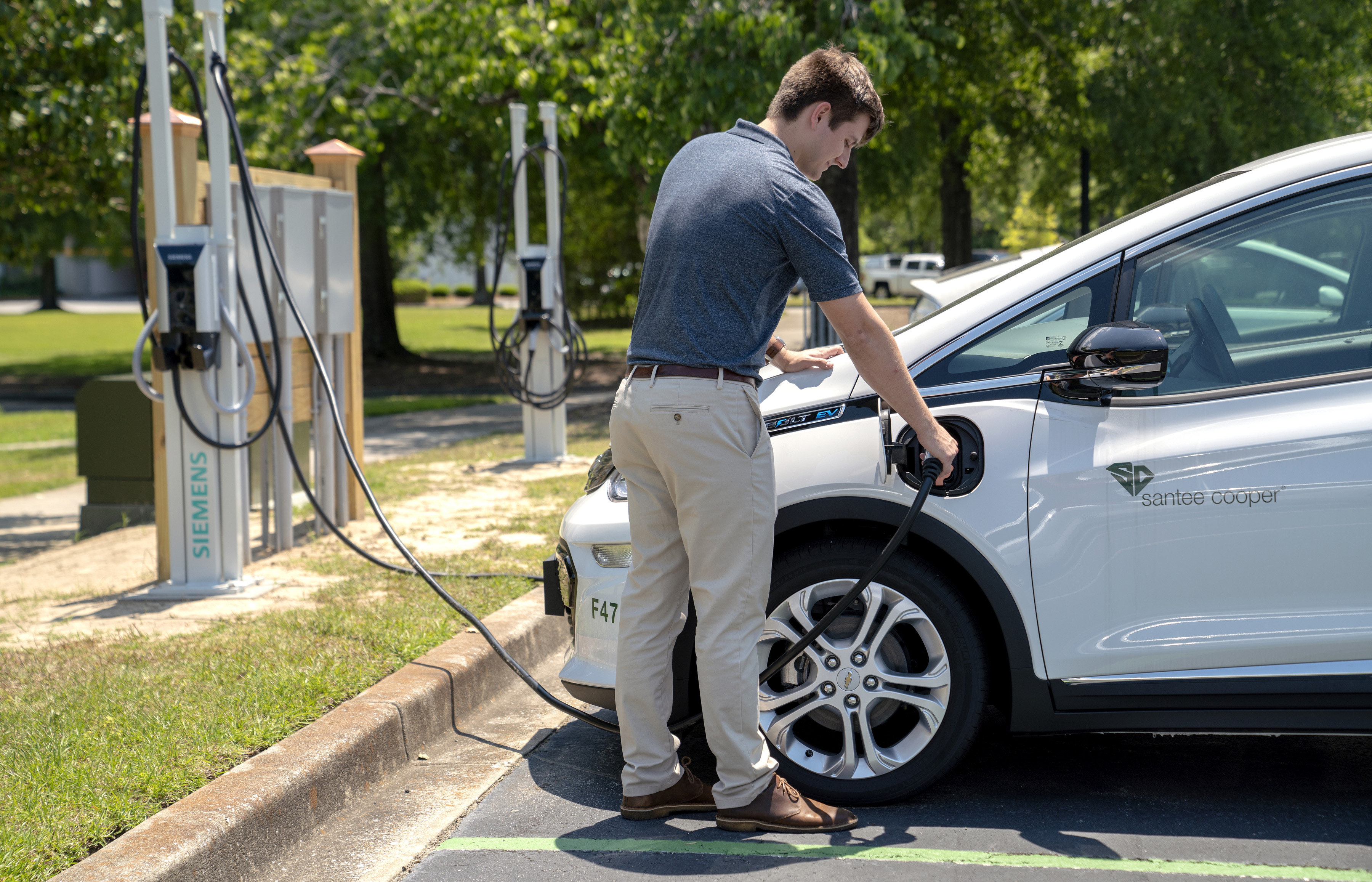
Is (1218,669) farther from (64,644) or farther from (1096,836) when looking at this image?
(64,644)

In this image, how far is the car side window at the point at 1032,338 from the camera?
3445 millimetres

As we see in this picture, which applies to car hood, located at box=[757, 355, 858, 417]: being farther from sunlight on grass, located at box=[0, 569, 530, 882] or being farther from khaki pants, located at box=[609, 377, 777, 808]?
sunlight on grass, located at box=[0, 569, 530, 882]

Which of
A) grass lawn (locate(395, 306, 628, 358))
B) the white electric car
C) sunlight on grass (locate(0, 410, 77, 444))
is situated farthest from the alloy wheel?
grass lawn (locate(395, 306, 628, 358))

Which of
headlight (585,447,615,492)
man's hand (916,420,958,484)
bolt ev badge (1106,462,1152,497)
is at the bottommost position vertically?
headlight (585,447,615,492)

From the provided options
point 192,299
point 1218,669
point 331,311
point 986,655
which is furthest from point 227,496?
point 1218,669

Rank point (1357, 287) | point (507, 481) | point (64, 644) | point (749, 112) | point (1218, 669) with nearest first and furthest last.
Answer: point (1218, 669)
point (1357, 287)
point (64, 644)
point (507, 481)
point (749, 112)

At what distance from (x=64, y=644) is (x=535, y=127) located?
1227 cm

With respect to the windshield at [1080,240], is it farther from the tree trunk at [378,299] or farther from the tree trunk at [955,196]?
the tree trunk at [378,299]

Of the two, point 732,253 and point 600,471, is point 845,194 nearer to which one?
Answer: point 600,471

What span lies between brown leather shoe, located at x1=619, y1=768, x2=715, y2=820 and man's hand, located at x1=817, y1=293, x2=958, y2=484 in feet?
3.79

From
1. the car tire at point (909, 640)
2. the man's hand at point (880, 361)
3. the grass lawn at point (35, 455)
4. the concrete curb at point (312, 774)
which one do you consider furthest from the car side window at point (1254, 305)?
the grass lawn at point (35, 455)

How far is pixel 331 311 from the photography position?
711 cm

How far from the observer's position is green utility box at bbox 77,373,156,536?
8.96 metres

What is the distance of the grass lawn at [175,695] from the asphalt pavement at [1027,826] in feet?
2.34
